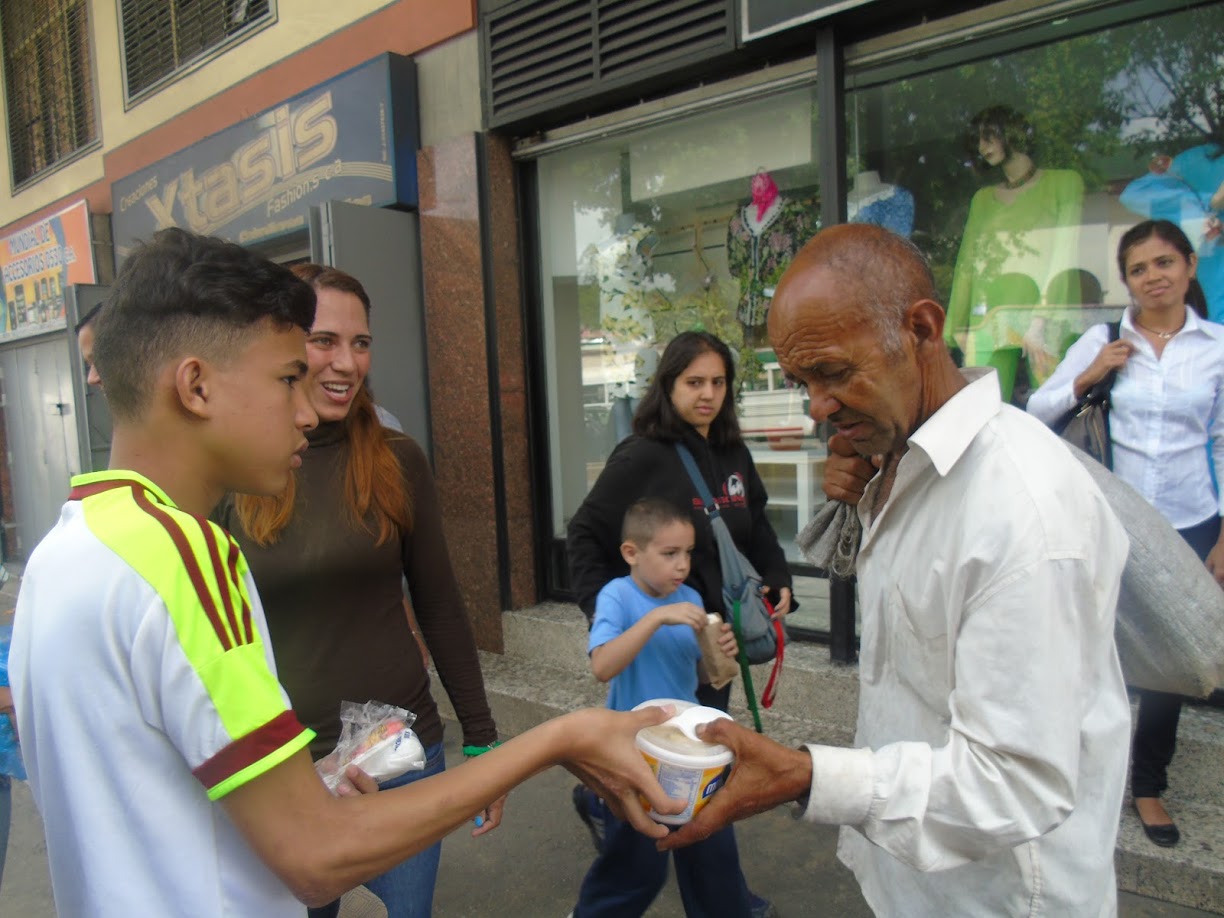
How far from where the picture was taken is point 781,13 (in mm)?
3992

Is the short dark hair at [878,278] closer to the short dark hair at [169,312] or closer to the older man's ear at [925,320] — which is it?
the older man's ear at [925,320]

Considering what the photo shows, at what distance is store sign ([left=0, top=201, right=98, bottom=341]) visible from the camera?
862 cm

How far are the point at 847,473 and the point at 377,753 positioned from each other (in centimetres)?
113

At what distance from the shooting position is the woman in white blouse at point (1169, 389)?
3.32m

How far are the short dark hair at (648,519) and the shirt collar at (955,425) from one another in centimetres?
128

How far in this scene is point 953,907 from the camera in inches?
55.2

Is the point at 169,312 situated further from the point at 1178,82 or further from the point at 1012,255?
the point at 1178,82

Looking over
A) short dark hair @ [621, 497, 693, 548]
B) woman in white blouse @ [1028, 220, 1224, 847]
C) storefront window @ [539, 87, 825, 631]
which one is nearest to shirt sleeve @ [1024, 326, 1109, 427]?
woman in white blouse @ [1028, 220, 1224, 847]

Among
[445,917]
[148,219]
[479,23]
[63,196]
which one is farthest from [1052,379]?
[63,196]

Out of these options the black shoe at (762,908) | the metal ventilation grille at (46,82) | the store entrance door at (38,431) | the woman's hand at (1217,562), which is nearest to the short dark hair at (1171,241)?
the woman's hand at (1217,562)

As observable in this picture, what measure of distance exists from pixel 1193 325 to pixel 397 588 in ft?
10.9

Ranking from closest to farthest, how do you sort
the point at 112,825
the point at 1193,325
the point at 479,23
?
the point at 112,825
the point at 1193,325
the point at 479,23

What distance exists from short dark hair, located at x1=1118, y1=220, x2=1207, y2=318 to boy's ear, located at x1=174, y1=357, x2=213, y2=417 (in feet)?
12.3

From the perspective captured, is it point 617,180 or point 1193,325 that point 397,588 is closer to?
point 1193,325
